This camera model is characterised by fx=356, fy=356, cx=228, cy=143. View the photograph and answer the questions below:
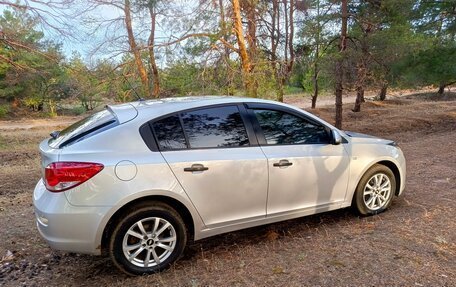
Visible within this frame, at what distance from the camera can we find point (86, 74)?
1123 centimetres

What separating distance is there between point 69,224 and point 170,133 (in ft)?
3.77

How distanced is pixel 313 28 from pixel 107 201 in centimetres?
1134

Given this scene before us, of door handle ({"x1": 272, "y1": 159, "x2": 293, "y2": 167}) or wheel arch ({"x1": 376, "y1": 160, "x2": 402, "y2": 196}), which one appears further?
wheel arch ({"x1": 376, "y1": 160, "x2": 402, "y2": 196})

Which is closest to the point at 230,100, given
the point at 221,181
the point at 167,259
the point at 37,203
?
the point at 221,181

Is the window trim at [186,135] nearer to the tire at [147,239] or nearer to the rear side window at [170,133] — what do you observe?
the rear side window at [170,133]

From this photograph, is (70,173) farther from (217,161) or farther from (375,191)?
(375,191)

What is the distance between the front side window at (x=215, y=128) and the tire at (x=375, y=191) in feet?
5.42

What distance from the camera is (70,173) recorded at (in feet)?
9.55

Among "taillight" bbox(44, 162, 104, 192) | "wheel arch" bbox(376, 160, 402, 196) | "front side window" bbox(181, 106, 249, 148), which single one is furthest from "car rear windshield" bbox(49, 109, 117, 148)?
"wheel arch" bbox(376, 160, 402, 196)

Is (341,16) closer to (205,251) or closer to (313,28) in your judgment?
(313,28)

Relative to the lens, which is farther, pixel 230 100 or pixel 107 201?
pixel 230 100

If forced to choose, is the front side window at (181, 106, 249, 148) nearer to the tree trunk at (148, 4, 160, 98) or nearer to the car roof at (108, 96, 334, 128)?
the car roof at (108, 96, 334, 128)

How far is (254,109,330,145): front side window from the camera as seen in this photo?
3.73 meters

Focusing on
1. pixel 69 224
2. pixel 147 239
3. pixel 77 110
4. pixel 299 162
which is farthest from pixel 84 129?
pixel 77 110
